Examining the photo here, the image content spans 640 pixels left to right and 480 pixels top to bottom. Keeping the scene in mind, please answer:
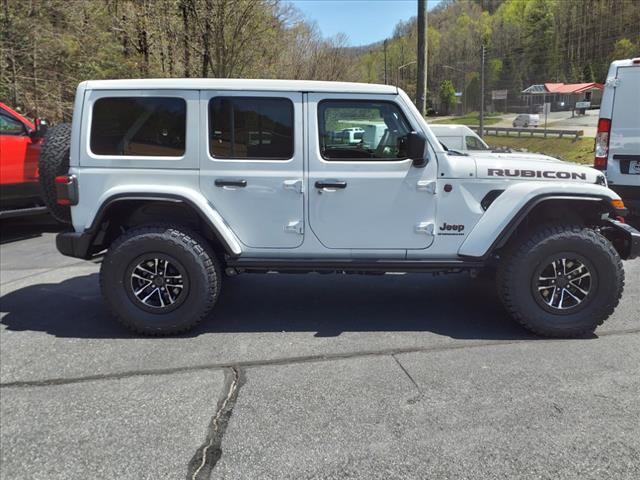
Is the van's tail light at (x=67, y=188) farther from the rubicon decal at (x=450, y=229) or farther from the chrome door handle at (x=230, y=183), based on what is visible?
the rubicon decal at (x=450, y=229)

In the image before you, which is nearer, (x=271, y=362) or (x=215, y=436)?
(x=215, y=436)

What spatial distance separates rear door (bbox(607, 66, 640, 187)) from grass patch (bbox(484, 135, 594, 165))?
2259cm

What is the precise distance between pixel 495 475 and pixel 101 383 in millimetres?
2496

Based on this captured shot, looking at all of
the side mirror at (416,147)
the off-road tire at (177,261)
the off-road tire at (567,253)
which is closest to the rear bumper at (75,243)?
the off-road tire at (177,261)

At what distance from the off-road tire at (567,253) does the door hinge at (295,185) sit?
5.76ft

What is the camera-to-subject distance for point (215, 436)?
2.81m

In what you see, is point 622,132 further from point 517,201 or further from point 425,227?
point 425,227

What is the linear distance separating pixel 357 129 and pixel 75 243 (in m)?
2.44

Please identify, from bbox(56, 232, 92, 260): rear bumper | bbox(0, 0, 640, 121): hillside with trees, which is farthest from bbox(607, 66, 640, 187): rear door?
bbox(0, 0, 640, 121): hillside with trees

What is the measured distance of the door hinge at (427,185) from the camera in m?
4.06

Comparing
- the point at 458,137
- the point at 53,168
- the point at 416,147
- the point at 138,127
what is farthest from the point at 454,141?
the point at 53,168

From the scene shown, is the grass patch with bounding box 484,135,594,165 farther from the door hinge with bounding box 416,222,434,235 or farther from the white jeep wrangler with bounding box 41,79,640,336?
the door hinge with bounding box 416,222,434,235

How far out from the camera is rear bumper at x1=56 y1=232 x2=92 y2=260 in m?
4.13

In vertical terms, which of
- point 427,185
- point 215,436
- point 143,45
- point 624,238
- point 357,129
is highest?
point 143,45
